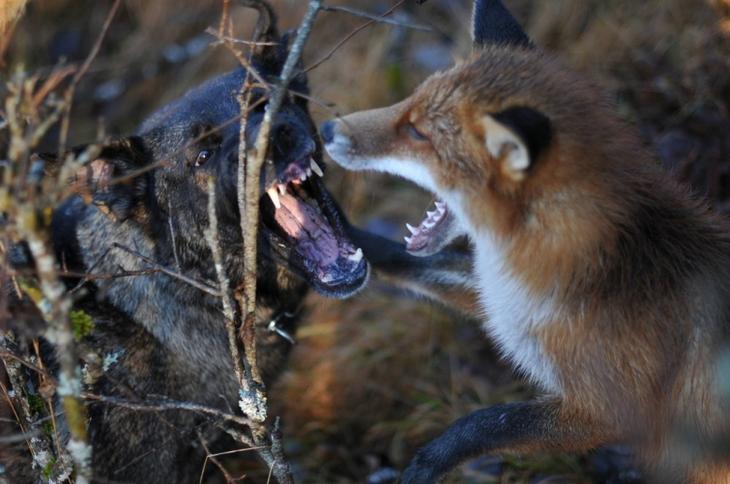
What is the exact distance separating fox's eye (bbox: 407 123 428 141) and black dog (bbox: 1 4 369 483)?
595 mm

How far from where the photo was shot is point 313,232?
433 centimetres

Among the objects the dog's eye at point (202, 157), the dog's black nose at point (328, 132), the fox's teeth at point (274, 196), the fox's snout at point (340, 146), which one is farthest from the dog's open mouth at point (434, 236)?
the dog's eye at point (202, 157)

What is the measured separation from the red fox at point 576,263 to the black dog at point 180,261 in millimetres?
706

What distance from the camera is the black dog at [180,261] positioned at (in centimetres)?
412

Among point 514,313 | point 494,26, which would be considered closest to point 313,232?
point 514,313

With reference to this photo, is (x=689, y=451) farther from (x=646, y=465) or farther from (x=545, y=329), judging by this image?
(x=545, y=329)

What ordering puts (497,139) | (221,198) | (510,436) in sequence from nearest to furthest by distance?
(497,139) < (510,436) < (221,198)

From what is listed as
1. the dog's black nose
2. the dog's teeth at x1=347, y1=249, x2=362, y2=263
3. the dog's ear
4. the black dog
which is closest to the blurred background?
the dog's black nose

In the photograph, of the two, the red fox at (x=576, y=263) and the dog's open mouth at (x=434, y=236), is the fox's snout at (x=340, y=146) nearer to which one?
the red fox at (x=576, y=263)

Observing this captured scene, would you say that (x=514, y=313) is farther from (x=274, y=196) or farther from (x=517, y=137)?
(x=274, y=196)

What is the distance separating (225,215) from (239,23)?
14.7 ft

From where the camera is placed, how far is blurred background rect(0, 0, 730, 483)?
17.4ft

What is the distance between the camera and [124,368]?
421 centimetres

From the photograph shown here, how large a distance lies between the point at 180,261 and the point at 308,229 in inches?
27.1
